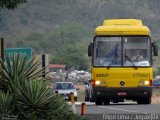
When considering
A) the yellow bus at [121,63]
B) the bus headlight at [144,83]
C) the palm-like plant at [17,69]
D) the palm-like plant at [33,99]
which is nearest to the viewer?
the palm-like plant at [33,99]

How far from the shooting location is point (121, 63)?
108 feet

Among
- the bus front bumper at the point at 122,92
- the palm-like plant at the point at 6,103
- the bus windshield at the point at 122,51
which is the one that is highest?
the bus windshield at the point at 122,51

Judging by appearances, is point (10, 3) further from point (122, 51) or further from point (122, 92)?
point (122, 92)

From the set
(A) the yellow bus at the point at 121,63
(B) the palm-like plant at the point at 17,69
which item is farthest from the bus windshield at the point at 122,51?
(B) the palm-like plant at the point at 17,69

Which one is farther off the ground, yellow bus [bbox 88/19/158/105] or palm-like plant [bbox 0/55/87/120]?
yellow bus [bbox 88/19/158/105]

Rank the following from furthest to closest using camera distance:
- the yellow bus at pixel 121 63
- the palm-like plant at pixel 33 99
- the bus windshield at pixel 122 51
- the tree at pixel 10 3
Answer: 1. the yellow bus at pixel 121 63
2. the bus windshield at pixel 122 51
3. the palm-like plant at pixel 33 99
4. the tree at pixel 10 3

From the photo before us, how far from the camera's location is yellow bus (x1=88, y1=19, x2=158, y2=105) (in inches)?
1289

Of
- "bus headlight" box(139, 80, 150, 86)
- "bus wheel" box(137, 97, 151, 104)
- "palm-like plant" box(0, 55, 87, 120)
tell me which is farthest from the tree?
"bus wheel" box(137, 97, 151, 104)

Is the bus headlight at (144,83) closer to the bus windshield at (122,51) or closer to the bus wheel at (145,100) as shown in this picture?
the bus windshield at (122,51)

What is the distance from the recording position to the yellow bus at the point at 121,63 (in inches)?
1289

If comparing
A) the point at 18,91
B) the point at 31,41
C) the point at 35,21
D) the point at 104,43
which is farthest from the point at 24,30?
the point at 18,91

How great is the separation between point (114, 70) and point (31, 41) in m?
130

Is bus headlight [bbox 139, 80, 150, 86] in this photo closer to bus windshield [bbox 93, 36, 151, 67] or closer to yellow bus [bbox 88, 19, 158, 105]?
yellow bus [bbox 88, 19, 158, 105]

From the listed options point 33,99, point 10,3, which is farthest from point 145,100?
point 10,3
